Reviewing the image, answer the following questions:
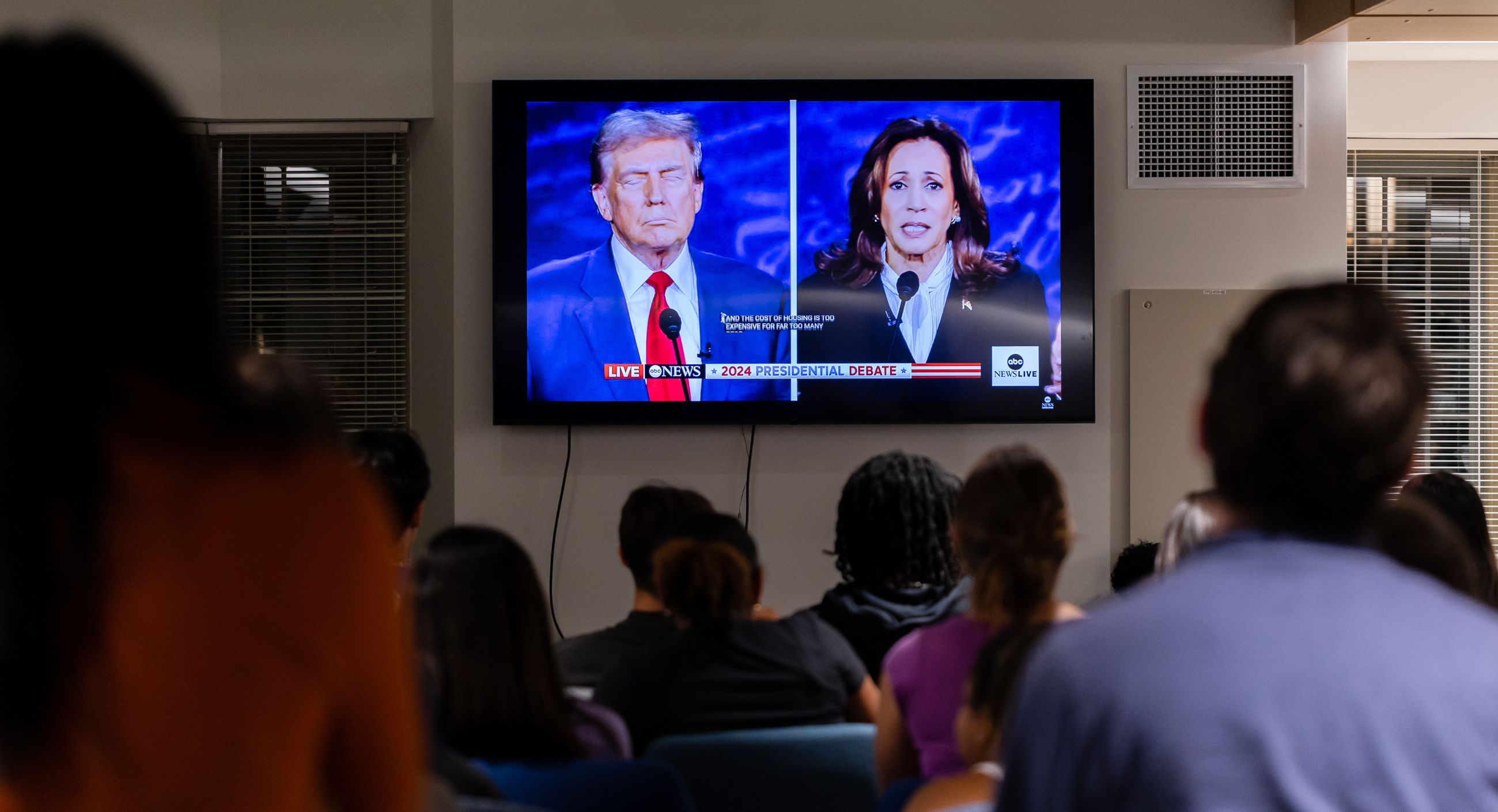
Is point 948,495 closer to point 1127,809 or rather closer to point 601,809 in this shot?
point 601,809

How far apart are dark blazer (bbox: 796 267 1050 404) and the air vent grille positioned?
2.19 feet

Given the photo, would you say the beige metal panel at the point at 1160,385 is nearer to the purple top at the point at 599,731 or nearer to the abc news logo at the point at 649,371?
the abc news logo at the point at 649,371

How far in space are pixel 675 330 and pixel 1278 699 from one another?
3495 millimetres

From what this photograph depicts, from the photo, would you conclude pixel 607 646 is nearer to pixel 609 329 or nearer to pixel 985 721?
pixel 985 721

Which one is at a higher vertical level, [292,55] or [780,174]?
[292,55]

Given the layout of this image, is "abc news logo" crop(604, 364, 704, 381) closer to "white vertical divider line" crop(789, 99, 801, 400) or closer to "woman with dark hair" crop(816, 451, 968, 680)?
"white vertical divider line" crop(789, 99, 801, 400)

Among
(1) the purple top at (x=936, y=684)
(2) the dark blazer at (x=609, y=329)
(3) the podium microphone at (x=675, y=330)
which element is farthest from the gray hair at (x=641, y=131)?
(1) the purple top at (x=936, y=684)

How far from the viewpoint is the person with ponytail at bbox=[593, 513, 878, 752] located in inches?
81.2

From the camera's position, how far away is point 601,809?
5.15 ft

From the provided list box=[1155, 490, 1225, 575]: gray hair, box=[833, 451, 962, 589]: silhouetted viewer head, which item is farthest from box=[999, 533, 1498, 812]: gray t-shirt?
box=[833, 451, 962, 589]: silhouetted viewer head

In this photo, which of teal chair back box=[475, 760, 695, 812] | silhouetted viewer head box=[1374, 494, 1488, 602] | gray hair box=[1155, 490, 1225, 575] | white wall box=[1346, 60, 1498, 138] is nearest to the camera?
teal chair back box=[475, 760, 695, 812]

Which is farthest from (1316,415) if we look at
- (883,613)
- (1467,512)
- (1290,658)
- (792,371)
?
(792,371)

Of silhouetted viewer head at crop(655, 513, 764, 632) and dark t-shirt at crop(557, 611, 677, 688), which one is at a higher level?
silhouetted viewer head at crop(655, 513, 764, 632)

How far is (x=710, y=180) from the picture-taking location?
13.7 ft
